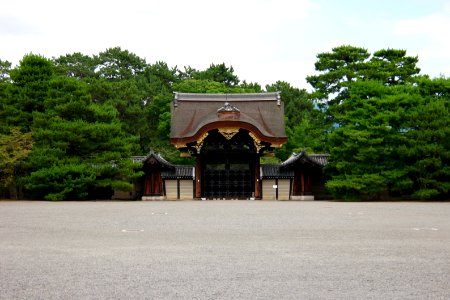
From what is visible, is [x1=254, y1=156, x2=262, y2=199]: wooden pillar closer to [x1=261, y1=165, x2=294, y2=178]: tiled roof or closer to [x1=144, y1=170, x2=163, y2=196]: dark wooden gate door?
[x1=261, y1=165, x2=294, y2=178]: tiled roof

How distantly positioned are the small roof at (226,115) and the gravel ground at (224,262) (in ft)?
53.1

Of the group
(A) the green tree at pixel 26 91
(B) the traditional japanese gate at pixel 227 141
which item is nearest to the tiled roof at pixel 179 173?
(B) the traditional japanese gate at pixel 227 141

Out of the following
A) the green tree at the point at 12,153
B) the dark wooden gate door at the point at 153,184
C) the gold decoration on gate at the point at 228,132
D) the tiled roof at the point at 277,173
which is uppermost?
the gold decoration on gate at the point at 228,132

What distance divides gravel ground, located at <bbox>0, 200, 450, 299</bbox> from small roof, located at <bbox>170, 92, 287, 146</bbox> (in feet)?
53.1

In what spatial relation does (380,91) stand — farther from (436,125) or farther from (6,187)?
(6,187)

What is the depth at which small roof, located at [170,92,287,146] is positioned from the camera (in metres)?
25.7

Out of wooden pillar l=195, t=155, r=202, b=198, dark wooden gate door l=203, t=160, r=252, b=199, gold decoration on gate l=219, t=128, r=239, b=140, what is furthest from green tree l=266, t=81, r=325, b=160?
wooden pillar l=195, t=155, r=202, b=198

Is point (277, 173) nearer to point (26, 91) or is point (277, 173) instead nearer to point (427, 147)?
point (427, 147)

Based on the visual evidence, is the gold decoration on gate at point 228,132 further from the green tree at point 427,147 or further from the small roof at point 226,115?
the green tree at point 427,147

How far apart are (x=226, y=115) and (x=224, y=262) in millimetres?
20274

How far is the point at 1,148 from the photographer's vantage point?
852 inches

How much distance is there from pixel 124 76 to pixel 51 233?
118 ft

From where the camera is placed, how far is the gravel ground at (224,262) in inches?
173

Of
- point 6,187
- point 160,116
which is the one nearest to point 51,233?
point 6,187
